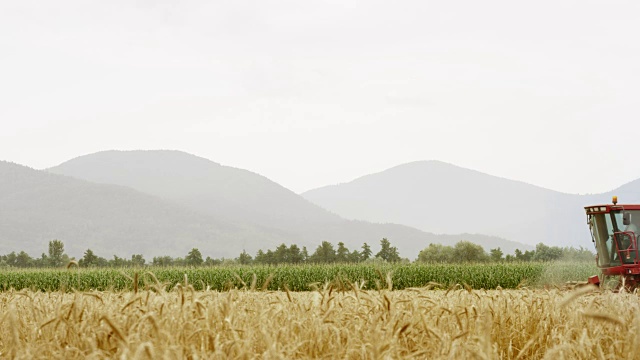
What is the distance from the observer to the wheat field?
436 centimetres

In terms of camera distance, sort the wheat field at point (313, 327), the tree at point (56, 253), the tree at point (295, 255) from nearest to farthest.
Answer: the wheat field at point (313, 327)
the tree at point (295, 255)
the tree at point (56, 253)

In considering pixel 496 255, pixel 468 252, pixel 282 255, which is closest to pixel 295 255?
pixel 282 255

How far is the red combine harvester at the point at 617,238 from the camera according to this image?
1881 centimetres

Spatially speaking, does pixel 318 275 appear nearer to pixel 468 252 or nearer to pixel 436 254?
pixel 436 254

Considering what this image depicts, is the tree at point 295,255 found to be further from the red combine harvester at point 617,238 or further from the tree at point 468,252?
the red combine harvester at point 617,238

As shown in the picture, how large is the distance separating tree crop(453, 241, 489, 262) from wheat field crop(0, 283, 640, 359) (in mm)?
44177

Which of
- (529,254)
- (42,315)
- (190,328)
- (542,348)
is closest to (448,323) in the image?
(542,348)

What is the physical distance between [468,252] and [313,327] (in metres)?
48.4

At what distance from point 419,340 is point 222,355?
6.33ft

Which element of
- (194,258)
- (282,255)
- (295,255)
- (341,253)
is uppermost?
(194,258)

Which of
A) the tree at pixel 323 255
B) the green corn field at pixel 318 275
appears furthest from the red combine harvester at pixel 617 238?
the tree at pixel 323 255

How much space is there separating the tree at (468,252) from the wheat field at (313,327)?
44.2m

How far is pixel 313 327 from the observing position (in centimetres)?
530

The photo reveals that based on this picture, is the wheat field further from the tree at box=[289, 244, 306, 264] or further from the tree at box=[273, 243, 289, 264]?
the tree at box=[273, 243, 289, 264]
